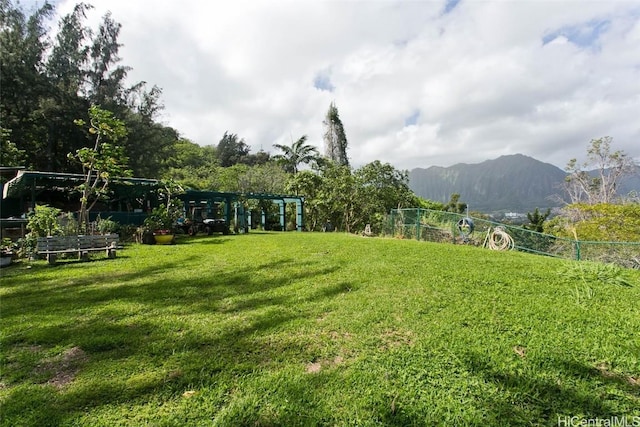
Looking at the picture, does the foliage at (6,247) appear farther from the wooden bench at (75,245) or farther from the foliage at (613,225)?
the foliage at (613,225)

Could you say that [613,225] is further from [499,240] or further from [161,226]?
[161,226]

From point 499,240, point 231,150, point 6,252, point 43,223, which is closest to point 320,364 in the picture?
point 6,252

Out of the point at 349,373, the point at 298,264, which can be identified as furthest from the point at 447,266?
the point at 349,373

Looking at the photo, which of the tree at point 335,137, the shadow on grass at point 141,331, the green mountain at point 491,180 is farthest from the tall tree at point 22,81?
the green mountain at point 491,180

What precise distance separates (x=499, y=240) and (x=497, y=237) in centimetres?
14

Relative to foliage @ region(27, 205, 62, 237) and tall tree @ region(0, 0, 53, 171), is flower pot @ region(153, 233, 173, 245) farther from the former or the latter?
tall tree @ region(0, 0, 53, 171)

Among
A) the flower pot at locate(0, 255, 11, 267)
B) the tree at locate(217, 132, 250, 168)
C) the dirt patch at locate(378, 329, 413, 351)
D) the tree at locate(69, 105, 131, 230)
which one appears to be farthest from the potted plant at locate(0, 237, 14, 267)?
the tree at locate(217, 132, 250, 168)

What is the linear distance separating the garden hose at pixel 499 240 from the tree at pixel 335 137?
19.4 metres

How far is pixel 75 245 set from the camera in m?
7.38

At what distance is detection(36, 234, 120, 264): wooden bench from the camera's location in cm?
693

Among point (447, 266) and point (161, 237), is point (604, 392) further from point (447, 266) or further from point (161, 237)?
point (161, 237)

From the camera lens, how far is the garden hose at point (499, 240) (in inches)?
398

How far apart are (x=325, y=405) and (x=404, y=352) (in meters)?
0.95

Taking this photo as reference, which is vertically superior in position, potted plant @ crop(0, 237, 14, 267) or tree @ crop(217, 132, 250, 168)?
tree @ crop(217, 132, 250, 168)
